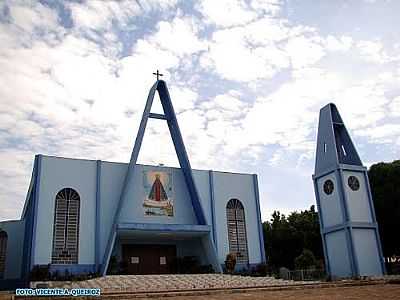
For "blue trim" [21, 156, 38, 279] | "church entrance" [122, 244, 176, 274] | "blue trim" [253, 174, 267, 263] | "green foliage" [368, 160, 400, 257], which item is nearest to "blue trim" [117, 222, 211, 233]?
"church entrance" [122, 244, 176, 274]

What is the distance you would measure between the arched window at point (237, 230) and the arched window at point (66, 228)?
8.53 meters

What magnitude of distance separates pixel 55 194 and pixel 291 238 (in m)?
20.8

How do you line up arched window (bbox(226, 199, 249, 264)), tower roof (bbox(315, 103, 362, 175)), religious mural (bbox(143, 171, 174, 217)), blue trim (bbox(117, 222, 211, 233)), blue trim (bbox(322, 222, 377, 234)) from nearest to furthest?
blue trim (bbox(117, 222, 211, 233)) → blue trim (bbox(322, 222, 377, 234)) → religious mural (bbox(143, 171, 174, 217)) → tower roof (bbox(315, 103, 362, 175)) → arched window (bbox(226, 199, 249, 264))

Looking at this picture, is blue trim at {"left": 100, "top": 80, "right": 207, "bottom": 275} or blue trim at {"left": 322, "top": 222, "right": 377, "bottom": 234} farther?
blue trim at {"left": 100, "top": 80, "right": 207, "bottom": 275}

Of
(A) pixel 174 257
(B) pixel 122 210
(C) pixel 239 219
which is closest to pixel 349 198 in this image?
(C) pixel 239 219

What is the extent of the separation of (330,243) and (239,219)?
527cm

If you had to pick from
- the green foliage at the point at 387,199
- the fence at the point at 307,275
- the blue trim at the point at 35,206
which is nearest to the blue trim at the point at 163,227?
the blue trim at the point at 35,206

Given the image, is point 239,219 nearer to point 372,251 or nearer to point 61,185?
point 372,251

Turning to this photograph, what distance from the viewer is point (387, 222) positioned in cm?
2791

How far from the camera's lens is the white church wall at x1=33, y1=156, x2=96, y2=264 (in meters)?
20.5

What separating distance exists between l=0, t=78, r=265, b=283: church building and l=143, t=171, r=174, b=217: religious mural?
5cm

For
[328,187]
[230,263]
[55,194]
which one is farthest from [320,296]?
[55,194]

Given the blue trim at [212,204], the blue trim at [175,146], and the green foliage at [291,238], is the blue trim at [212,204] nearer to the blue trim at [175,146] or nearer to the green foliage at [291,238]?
the blue trim at [175,146]

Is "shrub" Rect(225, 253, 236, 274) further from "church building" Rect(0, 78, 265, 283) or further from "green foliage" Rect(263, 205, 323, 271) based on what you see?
"green foliage" Rect(263, 205, 323, 271)
